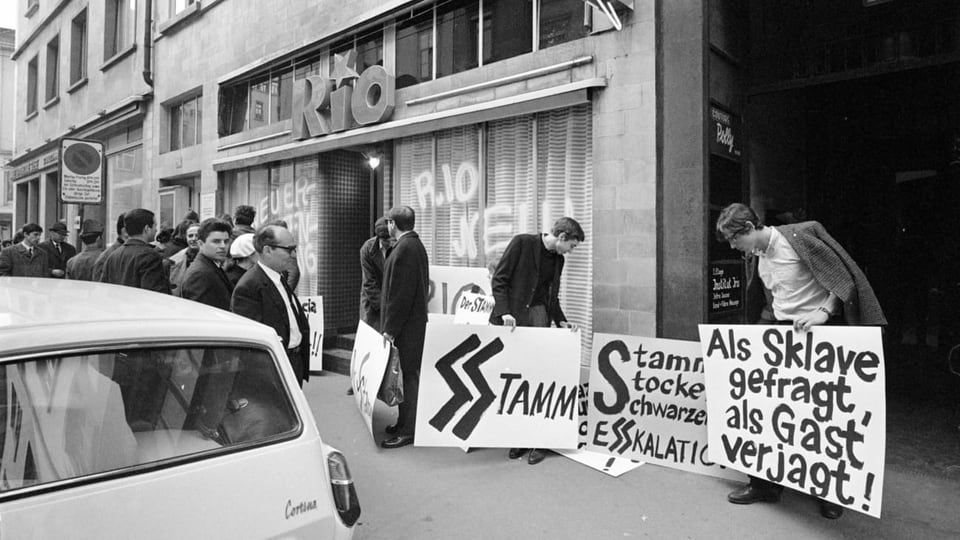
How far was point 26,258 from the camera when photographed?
950 cm

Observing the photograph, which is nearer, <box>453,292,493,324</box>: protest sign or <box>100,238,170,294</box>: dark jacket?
<box>100,238,170,294</box>: dark jacket

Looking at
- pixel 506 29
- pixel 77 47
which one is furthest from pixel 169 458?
pixel 77 47

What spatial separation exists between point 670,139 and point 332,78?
18.2 feet

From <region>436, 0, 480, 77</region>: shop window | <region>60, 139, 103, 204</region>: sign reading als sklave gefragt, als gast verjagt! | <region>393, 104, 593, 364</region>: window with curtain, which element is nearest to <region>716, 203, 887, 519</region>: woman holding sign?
<region>393, 104, 593, 364</region>: window with curtain

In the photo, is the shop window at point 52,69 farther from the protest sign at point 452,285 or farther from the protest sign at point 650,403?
the protest sign at point 650,403

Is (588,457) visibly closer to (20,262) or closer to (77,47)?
(20,262)

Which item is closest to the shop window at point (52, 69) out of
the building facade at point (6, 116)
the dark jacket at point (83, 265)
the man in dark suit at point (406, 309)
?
the dark jacket at point (83, 265)

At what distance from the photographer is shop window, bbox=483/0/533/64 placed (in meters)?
6.70

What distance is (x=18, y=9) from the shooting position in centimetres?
2320

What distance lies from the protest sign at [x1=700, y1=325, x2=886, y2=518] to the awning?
2.99 m

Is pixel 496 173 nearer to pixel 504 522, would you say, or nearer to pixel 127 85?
pixel 504 522

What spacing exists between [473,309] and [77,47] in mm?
18422

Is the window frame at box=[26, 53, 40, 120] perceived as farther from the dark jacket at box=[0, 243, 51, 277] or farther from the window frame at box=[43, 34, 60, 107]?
the dark jacket at box=[0, 243, 51, 277]

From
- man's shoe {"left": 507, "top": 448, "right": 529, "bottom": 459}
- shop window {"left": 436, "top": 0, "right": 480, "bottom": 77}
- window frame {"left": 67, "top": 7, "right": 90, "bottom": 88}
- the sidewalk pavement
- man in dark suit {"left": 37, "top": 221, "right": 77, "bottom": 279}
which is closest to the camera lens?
the sidewalk pavement
